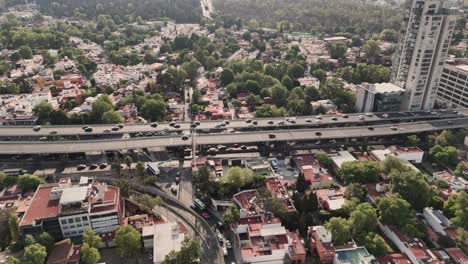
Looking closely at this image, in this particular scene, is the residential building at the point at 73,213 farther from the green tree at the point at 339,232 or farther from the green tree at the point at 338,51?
the green tree at the point at 338,51

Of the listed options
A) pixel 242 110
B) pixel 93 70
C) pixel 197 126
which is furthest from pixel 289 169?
pixel 93 70

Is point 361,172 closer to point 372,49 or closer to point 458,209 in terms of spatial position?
point 458,209

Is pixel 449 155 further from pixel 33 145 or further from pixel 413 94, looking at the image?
pixel 33 145

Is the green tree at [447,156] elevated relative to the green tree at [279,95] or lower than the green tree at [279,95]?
lower

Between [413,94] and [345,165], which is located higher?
[413,94]

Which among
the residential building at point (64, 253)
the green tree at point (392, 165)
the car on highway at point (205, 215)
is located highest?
the green tree at point (392, 165)

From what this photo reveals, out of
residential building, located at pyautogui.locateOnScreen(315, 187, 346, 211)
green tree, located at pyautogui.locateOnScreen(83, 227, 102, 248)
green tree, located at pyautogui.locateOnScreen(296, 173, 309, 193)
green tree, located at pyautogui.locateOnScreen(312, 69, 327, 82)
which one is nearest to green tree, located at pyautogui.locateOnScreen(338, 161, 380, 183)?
residential building, located at pyautogui.locateOnScreen(315, 187, 346, 211)

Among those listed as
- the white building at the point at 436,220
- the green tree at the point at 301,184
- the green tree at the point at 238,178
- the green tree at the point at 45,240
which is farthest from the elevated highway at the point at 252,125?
the green tree at the point at 45,240
